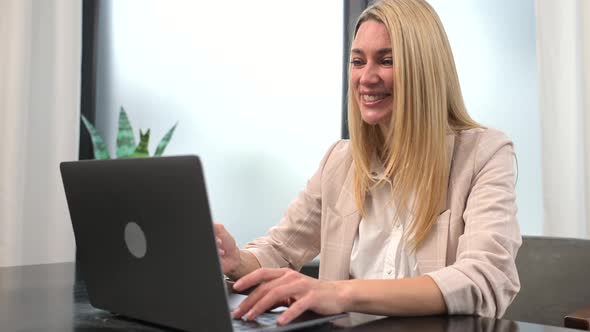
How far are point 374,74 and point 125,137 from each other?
1808 mm

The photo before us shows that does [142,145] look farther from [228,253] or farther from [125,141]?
[228,253]

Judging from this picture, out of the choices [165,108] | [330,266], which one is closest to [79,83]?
[165,108]

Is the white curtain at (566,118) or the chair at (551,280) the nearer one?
the chair at (551,280)

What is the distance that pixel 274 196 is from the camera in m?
3.59

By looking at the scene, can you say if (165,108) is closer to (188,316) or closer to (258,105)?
(258,105)

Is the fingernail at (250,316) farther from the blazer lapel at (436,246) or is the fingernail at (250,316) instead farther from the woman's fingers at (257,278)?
the blazer lapel at (436,246)

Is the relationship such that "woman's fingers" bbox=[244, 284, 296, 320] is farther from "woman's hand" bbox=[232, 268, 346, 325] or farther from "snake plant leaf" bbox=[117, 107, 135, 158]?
"snake plant leaf" bbox=[117, 107, 135, 158]

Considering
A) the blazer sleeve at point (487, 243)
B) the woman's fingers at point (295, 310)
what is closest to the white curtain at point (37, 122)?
the blazer sleeve at point (487, 243)

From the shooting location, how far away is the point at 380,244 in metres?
1.59

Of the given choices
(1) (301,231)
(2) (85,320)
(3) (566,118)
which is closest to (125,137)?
(1) (301,231)

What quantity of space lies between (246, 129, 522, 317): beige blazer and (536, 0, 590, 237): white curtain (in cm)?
141

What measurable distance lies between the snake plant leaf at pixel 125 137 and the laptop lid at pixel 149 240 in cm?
203

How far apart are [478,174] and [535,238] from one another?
475 millimetres

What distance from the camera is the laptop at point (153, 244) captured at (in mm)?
793
